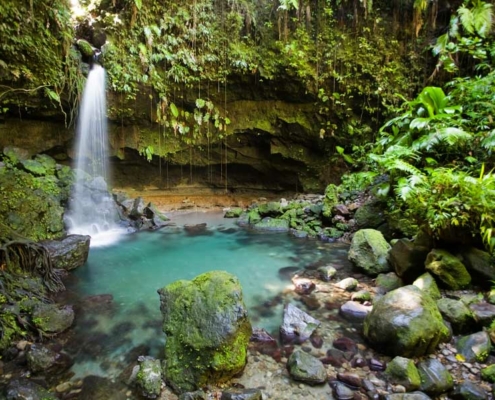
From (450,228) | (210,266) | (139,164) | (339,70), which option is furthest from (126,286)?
(339,70)

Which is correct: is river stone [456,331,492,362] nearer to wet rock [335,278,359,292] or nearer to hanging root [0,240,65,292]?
wet rock [335,278,359,292]

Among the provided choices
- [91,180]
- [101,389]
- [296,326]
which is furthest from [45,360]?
[91,180]

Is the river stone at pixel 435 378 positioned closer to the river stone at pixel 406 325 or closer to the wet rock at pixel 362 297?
the river stone at pixel 406 325

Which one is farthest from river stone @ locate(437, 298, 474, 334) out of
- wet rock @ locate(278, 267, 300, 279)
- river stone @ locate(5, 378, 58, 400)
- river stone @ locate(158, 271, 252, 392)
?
river stone @ locate(5, 378, 58, 400)

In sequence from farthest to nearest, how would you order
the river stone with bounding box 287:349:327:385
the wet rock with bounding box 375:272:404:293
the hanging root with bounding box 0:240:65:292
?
1. the hanging root with bounding box 0:240:65:292
2. the wet rock with bounding box 375:272:404:293
3. the river stone with bounding box 287:349:327:385

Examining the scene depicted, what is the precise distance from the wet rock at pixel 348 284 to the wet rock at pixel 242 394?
259 centimetres

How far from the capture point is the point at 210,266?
20.4ft

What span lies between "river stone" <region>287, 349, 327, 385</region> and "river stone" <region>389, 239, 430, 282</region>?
7.37 feet

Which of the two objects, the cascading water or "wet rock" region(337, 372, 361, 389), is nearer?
"wet rock" region(337, 372, 361, 389)

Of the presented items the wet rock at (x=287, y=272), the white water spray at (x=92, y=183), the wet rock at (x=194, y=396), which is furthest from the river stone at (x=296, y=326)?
the white water spray at (x=92, y=183)

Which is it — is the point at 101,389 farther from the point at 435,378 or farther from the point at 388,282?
the point at 388,282

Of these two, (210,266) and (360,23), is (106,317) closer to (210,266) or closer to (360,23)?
(210,266)

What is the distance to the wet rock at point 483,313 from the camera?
328 cm

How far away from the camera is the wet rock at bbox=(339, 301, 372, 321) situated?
4.01 metres
